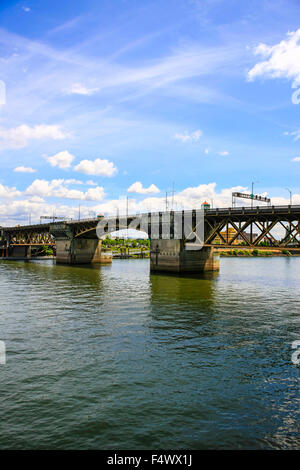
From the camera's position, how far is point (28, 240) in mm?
137000

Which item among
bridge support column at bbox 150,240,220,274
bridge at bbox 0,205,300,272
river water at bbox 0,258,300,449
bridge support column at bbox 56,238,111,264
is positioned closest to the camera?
river water at bbox 0,258,300,449

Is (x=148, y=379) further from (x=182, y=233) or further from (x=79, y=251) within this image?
(x=79, y=251)

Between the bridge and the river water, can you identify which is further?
the bridge

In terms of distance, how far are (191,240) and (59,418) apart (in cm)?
6272

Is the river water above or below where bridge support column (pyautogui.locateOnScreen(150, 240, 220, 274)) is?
below

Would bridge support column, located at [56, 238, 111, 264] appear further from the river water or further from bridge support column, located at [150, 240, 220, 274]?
the river water

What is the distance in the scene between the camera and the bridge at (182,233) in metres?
55.3

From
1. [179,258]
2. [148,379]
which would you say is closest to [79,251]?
[179,258]

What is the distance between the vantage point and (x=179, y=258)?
237 feet

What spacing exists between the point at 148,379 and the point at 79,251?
96.7 m

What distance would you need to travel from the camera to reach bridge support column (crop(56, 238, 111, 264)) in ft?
361

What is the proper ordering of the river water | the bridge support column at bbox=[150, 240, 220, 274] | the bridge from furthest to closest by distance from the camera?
the bridge support column at bbox=[150, 240, 220, 274] < the bridge < the river water

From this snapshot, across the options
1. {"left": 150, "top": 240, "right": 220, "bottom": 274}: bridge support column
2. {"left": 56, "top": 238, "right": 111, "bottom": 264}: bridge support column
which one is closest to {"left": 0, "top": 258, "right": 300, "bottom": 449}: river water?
{"left": 150, "top": 240, "right": 220, "bottom": 274}: bridge support column
